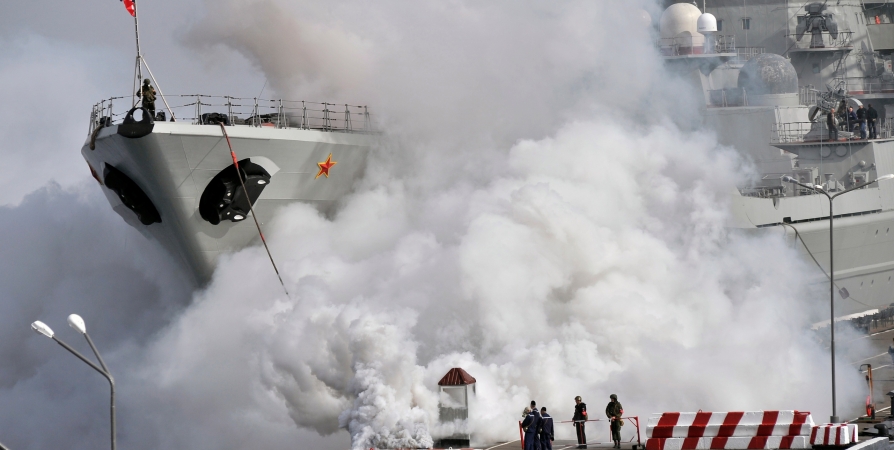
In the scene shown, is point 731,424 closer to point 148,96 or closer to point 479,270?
point 479,270

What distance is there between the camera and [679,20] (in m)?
37.8

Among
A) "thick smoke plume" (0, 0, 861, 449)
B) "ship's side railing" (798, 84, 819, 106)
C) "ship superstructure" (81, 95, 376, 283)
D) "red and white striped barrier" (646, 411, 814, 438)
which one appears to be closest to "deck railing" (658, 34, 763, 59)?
"ship's side railing" (798, 84, 819, 106)

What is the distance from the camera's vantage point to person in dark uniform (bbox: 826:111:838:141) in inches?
1398

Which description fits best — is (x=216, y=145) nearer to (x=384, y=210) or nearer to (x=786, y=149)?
(x=384, y=210)

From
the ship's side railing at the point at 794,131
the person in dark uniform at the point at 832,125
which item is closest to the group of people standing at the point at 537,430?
the ship's side railing at the point at 794,131

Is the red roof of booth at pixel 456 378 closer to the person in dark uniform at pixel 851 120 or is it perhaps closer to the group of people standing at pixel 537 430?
the group of people standing at pixel 537 430

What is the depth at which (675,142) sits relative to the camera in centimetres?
2623

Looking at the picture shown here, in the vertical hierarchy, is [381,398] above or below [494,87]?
below

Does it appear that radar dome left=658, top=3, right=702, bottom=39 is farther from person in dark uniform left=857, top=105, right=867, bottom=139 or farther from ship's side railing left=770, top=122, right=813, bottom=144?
person in dark uniform left=857, top=105, right=867, bottom=139

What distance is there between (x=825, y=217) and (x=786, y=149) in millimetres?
2828

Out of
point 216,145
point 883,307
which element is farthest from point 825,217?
point 216,145

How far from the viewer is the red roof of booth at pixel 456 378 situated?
1775 cm

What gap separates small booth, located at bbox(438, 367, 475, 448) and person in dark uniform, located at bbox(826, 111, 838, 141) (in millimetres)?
22033

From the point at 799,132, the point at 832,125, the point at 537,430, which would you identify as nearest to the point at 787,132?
the point at 799,132
